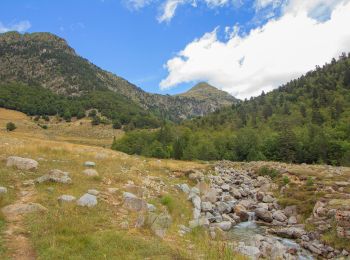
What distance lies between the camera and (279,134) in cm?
9406

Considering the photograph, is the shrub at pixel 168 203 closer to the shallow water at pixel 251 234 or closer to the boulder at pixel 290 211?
the shallow water at pixel 251 234

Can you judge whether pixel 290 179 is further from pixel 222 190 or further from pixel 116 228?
pixel 116 228

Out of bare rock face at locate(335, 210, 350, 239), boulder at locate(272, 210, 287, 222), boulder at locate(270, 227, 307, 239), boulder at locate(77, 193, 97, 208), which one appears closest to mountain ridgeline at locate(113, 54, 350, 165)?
boulder at locate(272, 210, 287, 222)

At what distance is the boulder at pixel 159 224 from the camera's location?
13480 millimetres

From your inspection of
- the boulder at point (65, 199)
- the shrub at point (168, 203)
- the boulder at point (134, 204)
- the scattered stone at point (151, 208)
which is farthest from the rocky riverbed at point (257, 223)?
the boulder at point (65, 199)

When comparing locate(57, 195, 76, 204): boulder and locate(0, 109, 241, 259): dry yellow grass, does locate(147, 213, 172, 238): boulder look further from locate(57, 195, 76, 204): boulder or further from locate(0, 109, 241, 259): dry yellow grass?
locate(57, 195, 76, 204): boulder

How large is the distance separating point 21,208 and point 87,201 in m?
2.86

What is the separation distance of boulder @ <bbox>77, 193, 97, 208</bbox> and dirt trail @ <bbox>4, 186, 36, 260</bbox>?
223cm

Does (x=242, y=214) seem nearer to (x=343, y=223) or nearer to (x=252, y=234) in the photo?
(x=252, y=234)

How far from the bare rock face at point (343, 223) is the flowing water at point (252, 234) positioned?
2942 millimetres

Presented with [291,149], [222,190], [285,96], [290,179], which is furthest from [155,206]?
[285,96]

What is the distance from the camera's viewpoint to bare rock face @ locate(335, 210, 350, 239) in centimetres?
2036

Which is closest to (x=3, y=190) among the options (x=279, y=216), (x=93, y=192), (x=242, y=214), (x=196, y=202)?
(x=93, y=192)

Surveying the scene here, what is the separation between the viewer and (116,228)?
43.8ft
